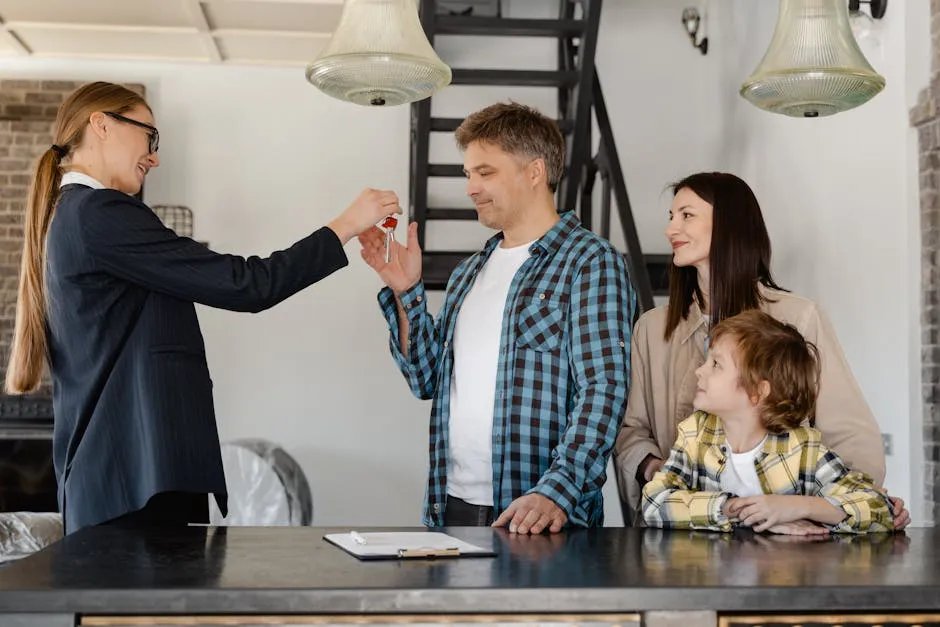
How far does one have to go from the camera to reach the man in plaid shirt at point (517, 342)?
236cm

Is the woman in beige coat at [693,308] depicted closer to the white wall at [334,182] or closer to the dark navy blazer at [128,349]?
the dark navy blazer at [128,349]

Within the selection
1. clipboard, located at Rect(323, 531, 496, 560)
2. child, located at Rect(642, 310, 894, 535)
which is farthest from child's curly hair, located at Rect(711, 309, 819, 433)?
clipboard, located at Rect(323, 531, 496, 560)

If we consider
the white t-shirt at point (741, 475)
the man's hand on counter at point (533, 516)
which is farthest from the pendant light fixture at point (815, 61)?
the man's hand on counter at point (533, 516)

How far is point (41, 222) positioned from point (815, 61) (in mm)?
1819

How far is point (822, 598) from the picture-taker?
1485 millimetres

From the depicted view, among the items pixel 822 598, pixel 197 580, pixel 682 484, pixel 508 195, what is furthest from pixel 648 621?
pixel 508 195

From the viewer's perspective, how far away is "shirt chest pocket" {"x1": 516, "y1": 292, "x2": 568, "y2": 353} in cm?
246

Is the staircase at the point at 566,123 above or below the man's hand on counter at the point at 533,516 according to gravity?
above

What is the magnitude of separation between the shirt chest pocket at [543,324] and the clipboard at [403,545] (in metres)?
0.63

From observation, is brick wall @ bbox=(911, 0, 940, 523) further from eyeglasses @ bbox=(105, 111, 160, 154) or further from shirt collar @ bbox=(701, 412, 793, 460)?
eyeglasses @ bbox=(105, 111, 160, 154)

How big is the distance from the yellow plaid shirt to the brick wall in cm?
188

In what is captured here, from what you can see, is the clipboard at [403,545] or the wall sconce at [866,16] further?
the wall sconce at [866,16]

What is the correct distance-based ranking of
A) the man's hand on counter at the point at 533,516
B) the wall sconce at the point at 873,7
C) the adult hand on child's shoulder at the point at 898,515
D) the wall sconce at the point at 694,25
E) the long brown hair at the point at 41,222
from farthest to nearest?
the wall sconce at the point at 694,25 → the wall sconce at the point at 873,7 → the long brown hair at the point at 41,222 → the adult hand on child's shoulder at the point at 898,515 → the man's hand on counter at the point at 533,516

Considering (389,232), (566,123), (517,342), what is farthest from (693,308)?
(566,123)
